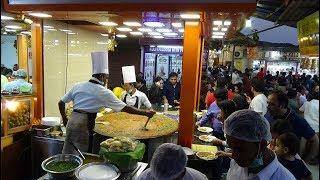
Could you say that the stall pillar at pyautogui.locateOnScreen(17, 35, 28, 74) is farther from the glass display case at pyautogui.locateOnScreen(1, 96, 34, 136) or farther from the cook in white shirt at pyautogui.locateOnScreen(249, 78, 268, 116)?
the cook in white shirt at pyautogui.locateOnScreen(249, 78, 268, 116)

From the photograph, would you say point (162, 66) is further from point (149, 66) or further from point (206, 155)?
point (206, 155)

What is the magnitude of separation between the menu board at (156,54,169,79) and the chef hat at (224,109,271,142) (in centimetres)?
1368

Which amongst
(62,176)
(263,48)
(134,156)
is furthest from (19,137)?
(263,48)

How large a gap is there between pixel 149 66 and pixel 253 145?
13753mm

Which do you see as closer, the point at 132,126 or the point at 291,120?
the point at 291,120

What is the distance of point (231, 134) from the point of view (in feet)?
7.57

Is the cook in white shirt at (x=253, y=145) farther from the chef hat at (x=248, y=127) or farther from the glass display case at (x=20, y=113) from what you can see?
the glass display case at (x=20, y=113)

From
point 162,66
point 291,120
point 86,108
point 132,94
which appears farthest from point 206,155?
point 162,66

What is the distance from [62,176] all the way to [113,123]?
293 cm

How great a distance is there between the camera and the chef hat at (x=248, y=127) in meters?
2.24

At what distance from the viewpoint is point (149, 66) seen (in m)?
15.9

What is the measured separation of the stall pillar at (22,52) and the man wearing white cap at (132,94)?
6.36 m

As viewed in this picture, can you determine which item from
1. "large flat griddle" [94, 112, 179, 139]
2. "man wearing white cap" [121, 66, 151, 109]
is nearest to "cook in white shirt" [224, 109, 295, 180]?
"large flat griddle" [94, 112, 179, 139]

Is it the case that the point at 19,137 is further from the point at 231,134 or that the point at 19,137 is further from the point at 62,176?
the point at 231,134
